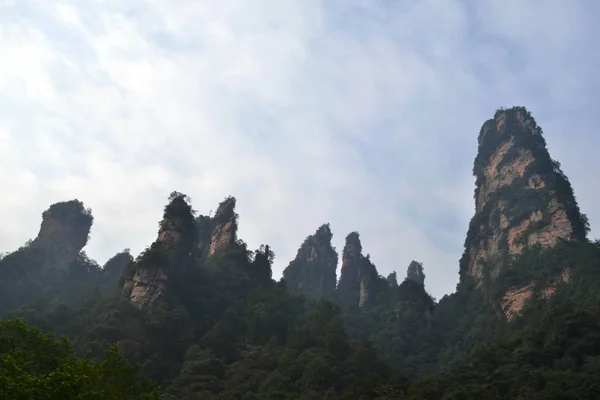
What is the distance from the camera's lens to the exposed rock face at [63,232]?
8831cm

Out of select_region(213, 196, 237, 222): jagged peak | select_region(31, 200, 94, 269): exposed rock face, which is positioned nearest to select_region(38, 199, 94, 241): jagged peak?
select_region(31, 200, 94, 269): exposed rock face

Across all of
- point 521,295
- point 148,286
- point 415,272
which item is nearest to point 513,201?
point 521,295

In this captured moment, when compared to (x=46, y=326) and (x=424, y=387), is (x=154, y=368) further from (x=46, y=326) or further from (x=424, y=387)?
(x=424, y=387)

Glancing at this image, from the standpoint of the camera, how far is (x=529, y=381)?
35.3 m

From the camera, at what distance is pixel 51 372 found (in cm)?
1727

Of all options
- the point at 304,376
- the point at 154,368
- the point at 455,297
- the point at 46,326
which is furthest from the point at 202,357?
the point at 455,297

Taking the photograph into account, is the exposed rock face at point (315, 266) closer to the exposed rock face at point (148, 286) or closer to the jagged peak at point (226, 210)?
the jagged peak at point (226, 210)

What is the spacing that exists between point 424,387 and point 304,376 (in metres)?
10.5

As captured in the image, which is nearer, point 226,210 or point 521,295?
point 521,295

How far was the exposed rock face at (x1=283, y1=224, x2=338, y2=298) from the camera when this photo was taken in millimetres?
107000

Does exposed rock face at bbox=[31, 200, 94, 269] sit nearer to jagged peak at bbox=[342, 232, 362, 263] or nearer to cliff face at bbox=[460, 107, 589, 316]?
jagged peak at bbox=[342, 232, 362, 263]

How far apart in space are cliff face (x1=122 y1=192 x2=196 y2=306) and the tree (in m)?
37.6

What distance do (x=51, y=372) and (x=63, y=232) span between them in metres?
79.4

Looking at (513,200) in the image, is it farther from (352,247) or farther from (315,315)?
(352,247)
